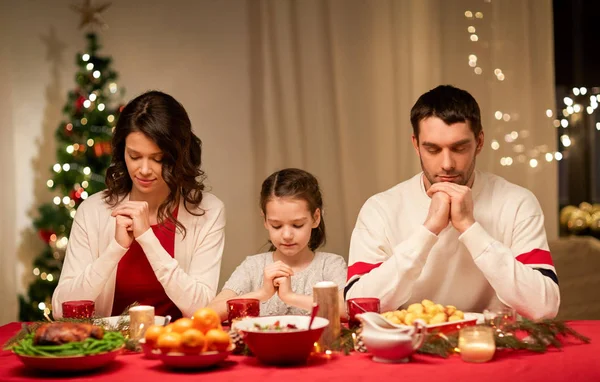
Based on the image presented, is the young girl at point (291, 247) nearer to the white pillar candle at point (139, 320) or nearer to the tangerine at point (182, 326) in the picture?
the white pillar candle at point (139, 320)

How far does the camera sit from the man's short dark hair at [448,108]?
Result: 2.42 m

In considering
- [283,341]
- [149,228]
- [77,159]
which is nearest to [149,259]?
[149,228]

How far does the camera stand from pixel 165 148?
2686 millimetres

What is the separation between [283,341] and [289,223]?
1018 mm

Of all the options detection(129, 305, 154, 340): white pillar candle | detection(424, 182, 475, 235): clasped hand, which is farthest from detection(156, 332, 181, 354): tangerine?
detection(424, 182, 475, 235): clasped hand

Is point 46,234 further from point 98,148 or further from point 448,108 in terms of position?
point 448,108

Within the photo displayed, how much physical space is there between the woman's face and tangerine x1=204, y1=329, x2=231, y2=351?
Answer: 100 cm

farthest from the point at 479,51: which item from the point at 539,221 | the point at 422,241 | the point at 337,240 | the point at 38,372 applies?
the point at 38,372

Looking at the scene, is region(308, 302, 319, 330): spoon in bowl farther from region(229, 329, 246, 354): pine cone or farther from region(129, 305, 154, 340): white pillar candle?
region(129, 305, 154, 340): white pillar candle

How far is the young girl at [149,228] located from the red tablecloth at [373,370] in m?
0.70

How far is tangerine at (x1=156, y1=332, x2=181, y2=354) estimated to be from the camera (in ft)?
5.72

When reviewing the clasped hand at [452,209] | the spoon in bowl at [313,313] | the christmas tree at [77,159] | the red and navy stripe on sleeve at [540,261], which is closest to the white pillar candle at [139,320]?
the spoon in bowl at [313,313]

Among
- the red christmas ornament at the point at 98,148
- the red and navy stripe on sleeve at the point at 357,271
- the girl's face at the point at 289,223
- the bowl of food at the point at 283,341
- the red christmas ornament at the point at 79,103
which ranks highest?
the red christmas ornament at the point at 79,103

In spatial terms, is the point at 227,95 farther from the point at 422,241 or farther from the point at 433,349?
the point at 433,349
